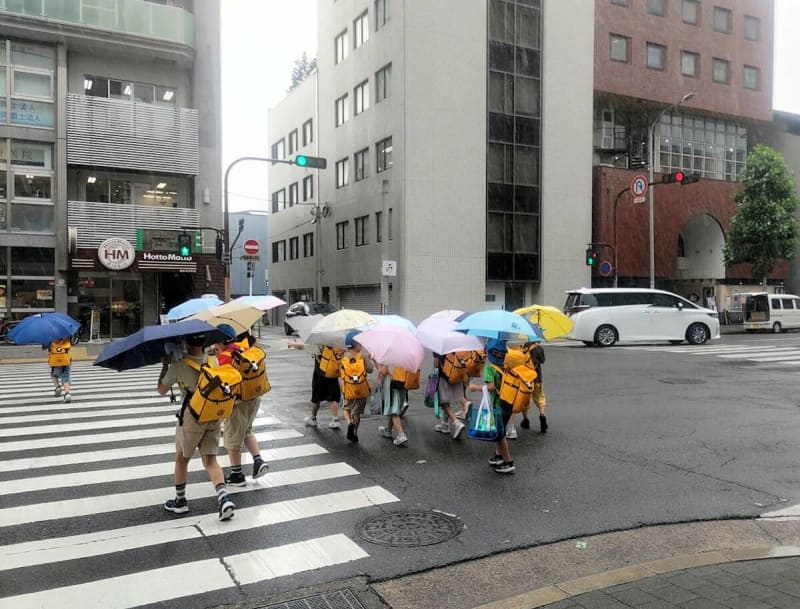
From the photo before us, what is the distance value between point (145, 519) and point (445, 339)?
347 cm

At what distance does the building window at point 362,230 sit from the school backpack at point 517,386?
28.1 meters

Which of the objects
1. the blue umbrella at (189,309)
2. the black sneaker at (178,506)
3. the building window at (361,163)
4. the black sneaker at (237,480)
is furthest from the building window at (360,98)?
the black sneaker at (178,506)

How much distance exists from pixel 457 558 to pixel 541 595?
0.81m

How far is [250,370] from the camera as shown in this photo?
19.9 ft

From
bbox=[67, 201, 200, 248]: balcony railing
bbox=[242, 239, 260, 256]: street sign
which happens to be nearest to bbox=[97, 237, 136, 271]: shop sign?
bbox=[67, 201, 200, 248]: balcony railing

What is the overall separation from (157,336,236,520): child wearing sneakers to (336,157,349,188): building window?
32.7m

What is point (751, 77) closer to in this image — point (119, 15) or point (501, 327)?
point (119, 15)

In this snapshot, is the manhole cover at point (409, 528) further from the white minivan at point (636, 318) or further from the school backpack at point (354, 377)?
the white minivan at point (636, 318)

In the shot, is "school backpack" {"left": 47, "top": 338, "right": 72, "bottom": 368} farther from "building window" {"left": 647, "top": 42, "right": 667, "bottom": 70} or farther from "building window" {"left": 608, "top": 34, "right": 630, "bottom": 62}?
"building window" {"left": 647, "top": 42, "right": 667, "bottom": 70}

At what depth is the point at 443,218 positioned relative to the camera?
30.8 metres

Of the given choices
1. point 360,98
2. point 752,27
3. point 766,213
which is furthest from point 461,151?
point 752,27

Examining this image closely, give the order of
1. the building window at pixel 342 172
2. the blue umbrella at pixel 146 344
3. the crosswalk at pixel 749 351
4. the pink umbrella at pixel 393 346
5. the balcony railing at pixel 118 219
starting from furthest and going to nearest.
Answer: the building window at pixel 342 172
the balcony railing at pixel 118 219
the crosswalk at pixel 749 351
the pink umbrella at pixel 393 346
the blue umbrella at pixel 146 344

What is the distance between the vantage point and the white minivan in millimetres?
22156

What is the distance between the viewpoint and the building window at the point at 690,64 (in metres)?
37.1
